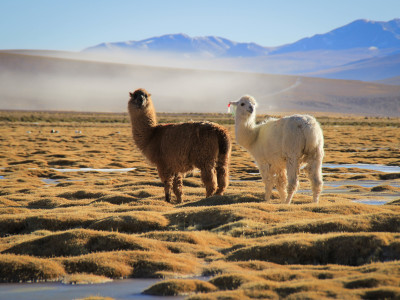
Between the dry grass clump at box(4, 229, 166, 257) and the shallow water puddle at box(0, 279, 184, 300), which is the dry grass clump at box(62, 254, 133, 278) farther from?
the dry grass clump at box(4, 229, 166, 257)

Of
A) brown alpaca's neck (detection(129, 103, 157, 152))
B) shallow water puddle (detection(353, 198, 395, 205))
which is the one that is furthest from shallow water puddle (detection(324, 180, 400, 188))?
brown alpaca's neck (detection(129, 103, 157, 152))

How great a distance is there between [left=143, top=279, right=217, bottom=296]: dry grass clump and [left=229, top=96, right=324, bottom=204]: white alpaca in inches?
206

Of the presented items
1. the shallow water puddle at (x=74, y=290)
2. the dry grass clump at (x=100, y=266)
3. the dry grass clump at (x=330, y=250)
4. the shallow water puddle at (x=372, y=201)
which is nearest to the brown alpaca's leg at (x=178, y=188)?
the shallow water puddle at (x=372, y=201)

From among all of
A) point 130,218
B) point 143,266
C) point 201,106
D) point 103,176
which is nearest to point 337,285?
point 143,266

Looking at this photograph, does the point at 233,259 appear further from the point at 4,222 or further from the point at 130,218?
the point at 4,222

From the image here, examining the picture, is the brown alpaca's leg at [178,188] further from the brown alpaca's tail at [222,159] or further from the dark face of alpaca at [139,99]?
the dark face of alpaca at [139,99]

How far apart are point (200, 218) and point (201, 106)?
136533 mm

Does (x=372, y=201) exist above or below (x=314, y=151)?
below

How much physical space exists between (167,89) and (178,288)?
155660mm

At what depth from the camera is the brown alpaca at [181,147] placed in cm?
1180

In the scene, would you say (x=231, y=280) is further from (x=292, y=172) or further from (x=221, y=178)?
(x=221, y=178)

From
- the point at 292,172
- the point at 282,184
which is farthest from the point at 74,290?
the point at 282,184

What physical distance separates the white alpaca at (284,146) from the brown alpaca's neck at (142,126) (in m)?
1.90

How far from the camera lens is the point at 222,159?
1200 cm
